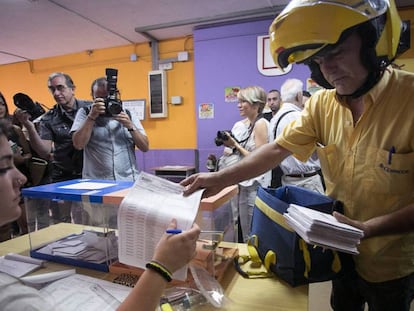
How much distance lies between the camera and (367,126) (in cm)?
85

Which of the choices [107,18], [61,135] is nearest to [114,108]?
[61,135]

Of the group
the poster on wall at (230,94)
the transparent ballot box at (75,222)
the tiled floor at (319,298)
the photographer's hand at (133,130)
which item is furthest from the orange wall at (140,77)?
the transparent ballot box at (75,222)

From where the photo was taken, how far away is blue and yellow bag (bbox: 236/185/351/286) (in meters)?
0.80

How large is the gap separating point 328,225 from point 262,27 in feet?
10.6

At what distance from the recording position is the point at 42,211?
1296 millimetres

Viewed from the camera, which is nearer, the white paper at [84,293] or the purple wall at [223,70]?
the white paper at [84,293]

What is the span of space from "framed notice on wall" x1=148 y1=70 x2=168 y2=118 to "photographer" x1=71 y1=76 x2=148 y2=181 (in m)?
2.11

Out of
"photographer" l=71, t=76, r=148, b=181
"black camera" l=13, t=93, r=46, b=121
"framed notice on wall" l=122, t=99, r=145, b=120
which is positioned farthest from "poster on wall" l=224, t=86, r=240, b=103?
"black camera" l=13, t=93, r=46, b=121

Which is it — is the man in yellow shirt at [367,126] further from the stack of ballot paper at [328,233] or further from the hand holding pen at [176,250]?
the hand holding pen at [176,250]

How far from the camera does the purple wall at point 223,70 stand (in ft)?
11.3

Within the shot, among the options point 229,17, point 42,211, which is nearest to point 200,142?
point 229,17

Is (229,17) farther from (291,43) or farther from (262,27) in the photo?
(291,43)

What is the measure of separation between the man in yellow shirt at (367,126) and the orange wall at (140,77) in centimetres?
322

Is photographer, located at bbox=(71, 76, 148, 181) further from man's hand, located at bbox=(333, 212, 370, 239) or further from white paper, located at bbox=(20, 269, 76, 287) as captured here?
man's hand, located at bbox=(333, 212, 370, 239)
